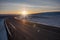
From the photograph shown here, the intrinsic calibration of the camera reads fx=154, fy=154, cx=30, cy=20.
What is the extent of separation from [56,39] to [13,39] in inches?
163

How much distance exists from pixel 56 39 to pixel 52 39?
0.40 m

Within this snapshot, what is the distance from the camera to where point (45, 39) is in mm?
14719

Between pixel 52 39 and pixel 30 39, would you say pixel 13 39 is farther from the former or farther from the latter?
pixel 52 39

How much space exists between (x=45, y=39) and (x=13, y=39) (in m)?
3.07

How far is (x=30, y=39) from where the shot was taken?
14664mm

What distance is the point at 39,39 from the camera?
14852mm

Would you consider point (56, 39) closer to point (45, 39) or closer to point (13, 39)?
point (45, 39)

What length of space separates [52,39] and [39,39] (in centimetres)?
124

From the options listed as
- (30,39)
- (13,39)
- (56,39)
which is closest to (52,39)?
(56,39)

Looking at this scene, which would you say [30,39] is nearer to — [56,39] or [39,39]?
[39,39]

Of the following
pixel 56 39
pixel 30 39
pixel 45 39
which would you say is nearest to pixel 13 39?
pixel 30 39

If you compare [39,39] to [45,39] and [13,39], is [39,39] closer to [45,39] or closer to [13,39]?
[45,39]

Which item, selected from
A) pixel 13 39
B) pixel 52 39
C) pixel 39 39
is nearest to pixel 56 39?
pixel 52 39

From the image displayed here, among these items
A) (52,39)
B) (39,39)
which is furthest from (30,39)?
(52,39)
